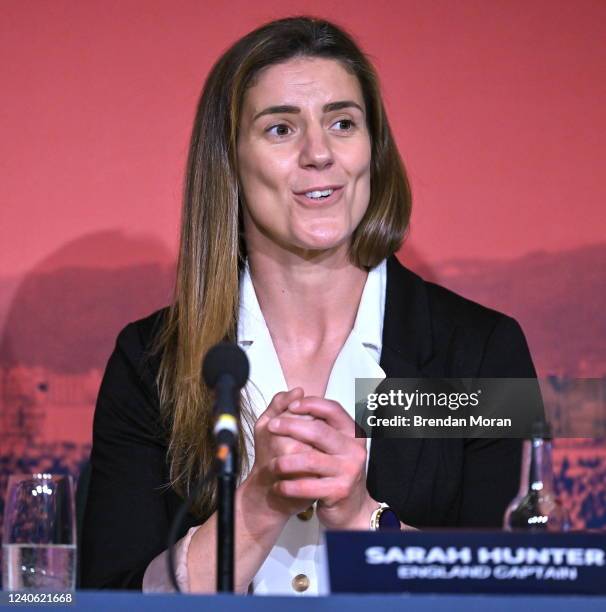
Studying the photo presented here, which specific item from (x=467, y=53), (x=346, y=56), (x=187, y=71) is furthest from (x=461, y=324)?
(x=187, y=71)

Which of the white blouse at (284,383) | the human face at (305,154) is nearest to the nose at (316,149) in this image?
the human face at (305,154)

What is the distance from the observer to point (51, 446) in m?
2.61

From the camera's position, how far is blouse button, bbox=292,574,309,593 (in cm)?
192

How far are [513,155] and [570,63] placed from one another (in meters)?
0.25

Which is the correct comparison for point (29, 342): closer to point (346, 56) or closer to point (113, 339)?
point (113, 339)

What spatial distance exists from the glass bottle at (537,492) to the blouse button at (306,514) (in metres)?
0.51

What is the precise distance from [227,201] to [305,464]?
724 mm

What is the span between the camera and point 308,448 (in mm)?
1589

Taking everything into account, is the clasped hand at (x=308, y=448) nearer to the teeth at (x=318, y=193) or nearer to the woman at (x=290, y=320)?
the woman at (x=290, y=320)

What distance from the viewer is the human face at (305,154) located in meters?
2.02

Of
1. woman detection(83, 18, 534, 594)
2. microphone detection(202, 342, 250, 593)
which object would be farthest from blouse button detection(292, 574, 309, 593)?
microphone detection(202, 342, 250, 593)

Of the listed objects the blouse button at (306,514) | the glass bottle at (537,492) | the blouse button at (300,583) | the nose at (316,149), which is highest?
the nose at (316,149)

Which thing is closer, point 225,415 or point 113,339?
point 225,415

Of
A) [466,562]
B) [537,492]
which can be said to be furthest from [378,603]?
[537,492]
